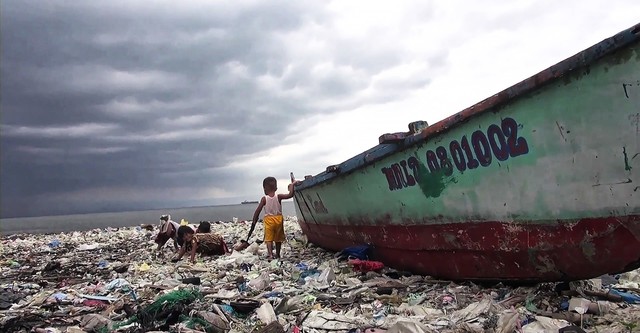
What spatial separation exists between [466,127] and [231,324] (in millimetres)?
2798

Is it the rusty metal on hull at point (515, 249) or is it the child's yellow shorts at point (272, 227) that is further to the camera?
the child's yellow shorts at point (272, 227)

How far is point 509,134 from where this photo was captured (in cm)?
384

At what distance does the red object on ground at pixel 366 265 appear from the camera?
19.0ft

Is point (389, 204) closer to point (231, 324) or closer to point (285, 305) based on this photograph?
point (285, 305)

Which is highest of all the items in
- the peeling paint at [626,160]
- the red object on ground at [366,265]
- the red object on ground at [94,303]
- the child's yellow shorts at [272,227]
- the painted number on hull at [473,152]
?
the painted number on hull at [473,152]

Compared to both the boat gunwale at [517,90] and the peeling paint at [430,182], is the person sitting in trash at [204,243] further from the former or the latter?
the peeling paint at [430,182]

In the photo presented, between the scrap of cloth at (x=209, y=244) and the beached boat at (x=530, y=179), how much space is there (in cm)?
450

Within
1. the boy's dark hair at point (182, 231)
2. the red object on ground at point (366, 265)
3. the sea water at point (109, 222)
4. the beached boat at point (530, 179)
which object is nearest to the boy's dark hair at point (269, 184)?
the boy's dark hair at point (182, 231)

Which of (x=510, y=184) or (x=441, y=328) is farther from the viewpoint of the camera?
(x=510, y=184)

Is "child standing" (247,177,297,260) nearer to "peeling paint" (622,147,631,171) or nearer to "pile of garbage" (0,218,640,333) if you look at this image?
"pile of garbage" (0,218,640,333)

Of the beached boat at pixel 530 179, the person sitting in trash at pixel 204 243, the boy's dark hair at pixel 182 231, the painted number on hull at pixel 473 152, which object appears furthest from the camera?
the boy's dark hair at pixel 182 231

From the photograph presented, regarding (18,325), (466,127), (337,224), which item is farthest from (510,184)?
(18,325)

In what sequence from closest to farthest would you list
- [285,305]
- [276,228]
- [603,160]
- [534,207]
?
[603,160] < [534,207] < [285,305] < [276,228]

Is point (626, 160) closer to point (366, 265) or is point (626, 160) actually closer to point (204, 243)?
point (366, 265)
